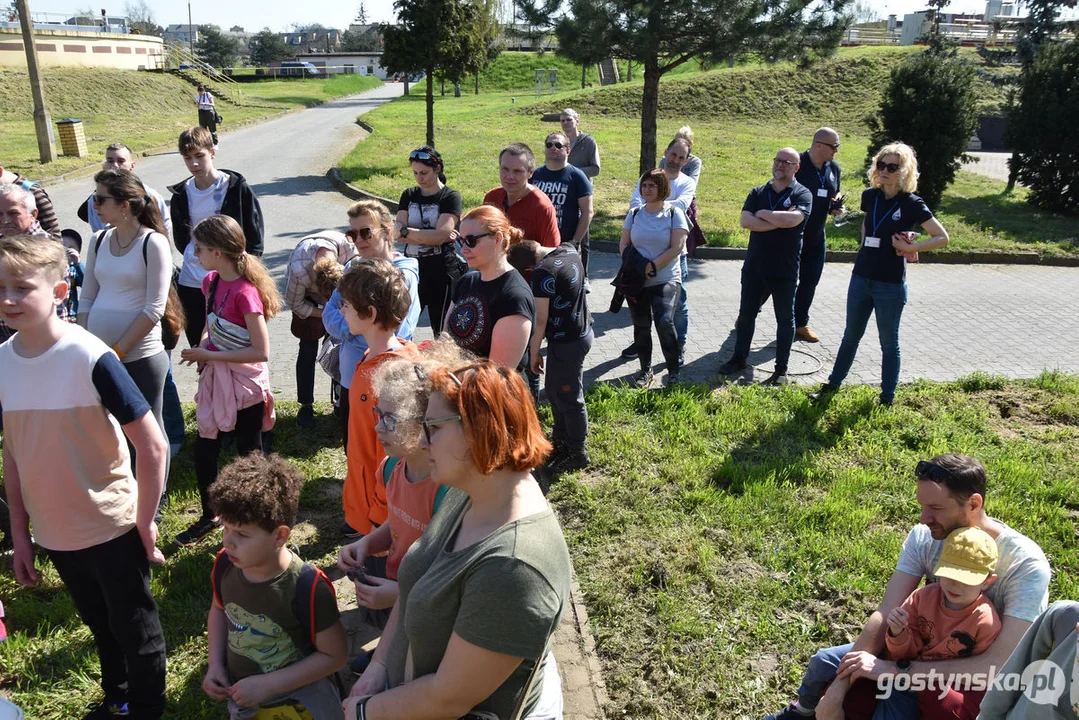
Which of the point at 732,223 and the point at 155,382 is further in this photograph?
the point at 732,223

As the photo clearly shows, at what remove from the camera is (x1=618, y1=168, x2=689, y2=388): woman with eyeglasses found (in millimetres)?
6441

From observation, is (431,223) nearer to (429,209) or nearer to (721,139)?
(429,209)

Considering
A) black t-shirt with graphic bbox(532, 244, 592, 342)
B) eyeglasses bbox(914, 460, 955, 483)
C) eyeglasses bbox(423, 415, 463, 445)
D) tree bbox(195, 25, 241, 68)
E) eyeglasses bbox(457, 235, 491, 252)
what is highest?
tree bbox(195, 25, 241, 68)

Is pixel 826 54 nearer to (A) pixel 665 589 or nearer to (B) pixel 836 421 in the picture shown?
(B) pixel 836 421

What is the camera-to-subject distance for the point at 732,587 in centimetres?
410

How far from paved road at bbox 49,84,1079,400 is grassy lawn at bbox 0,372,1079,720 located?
Answer: 0.73 metres

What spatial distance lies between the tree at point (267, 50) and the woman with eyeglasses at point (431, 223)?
83.8 m

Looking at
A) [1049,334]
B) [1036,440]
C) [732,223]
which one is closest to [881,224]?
[1036,440]

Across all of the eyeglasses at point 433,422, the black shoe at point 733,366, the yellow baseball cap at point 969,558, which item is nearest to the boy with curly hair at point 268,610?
the eyeglasses at point 433,422

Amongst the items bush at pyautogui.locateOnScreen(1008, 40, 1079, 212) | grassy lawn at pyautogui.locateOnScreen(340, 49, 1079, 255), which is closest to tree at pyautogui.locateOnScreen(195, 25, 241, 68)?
grassy lawn at pyautogui.locateOnScreen(340, 49, 1079, 255)

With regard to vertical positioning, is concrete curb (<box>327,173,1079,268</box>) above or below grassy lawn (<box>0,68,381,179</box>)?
below

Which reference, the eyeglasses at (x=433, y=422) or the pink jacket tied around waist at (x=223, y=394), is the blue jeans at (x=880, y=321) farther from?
the eyeglasses at (x=433, y=422)

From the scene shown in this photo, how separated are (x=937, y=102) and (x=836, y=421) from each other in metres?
9.84

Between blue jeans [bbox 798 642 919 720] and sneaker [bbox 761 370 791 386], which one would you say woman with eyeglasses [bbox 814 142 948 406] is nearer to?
sneaker [bbox 761 370 791 386]
